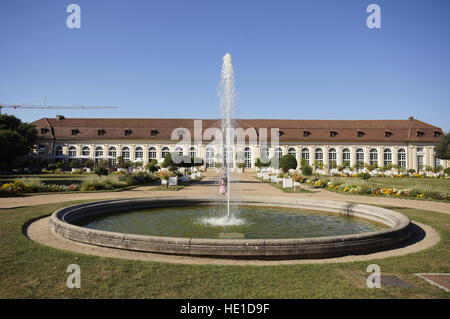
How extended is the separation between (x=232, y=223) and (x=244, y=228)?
2.19 ft

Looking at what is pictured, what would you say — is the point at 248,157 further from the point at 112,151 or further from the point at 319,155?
the point at 112,151

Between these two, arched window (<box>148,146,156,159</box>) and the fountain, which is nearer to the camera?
the fountain

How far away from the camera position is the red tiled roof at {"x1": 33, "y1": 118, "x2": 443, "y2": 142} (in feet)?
179

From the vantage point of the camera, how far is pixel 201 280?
14.6 ft

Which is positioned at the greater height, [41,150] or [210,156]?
[41,150]

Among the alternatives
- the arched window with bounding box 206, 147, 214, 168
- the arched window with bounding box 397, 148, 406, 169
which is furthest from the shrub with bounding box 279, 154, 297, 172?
the arched window with bounding box 397, 148, 406, 169

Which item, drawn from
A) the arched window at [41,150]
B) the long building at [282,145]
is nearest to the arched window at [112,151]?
the long building at [282,145]

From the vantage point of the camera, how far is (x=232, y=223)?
881 centimetres

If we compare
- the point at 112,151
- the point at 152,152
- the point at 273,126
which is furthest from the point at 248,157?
the point at 112,151

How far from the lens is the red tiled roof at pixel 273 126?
5453 cm

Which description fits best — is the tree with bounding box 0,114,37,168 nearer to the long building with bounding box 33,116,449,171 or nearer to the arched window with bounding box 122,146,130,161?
the long building with bounding box 33,116,449,171

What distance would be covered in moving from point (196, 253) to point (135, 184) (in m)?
18.7

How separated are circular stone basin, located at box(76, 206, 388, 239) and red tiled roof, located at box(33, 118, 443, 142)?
44946mm
